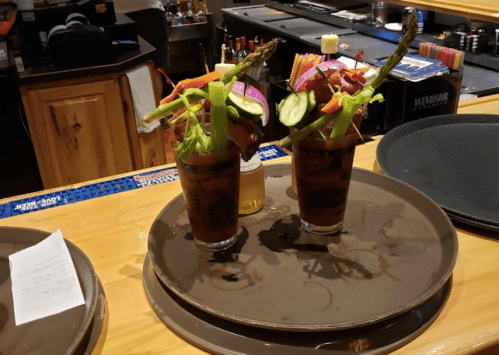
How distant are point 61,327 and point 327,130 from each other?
535 millimetres

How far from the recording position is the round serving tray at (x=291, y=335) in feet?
2.31

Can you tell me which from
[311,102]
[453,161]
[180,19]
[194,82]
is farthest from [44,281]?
[180,19]

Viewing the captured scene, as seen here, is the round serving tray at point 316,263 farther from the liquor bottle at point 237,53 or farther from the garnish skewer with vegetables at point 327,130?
the liquor bottle at point 237,53

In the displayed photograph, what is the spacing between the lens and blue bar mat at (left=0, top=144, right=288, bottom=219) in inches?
46.8

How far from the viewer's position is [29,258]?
2.99 ft

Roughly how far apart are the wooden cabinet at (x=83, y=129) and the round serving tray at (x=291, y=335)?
2080mm

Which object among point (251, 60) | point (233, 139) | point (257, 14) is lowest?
point (257, 14)

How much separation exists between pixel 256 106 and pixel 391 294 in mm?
367

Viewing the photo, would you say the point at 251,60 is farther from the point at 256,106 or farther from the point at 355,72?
the point at 355,72

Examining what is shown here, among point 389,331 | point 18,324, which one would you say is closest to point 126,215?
point 18,324

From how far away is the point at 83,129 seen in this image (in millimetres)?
2693

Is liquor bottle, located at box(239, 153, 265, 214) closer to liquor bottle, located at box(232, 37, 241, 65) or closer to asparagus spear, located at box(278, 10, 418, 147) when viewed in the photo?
asparagus spear, located at box(278, 10, 418, 147)

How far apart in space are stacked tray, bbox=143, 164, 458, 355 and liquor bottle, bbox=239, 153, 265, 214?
0.02 meters

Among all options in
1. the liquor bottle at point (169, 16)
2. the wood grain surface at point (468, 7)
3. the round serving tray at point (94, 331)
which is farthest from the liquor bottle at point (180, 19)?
the round serving tray at point (94, 331)
